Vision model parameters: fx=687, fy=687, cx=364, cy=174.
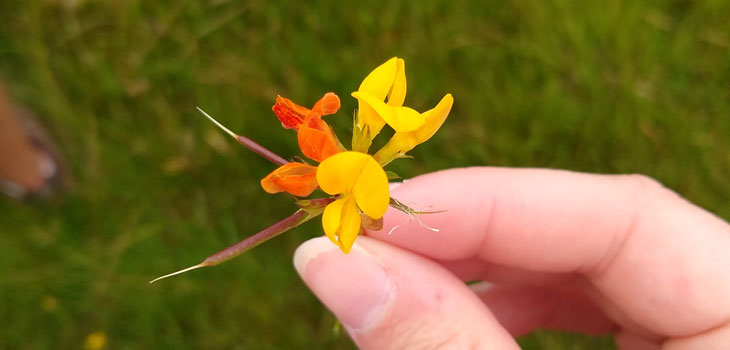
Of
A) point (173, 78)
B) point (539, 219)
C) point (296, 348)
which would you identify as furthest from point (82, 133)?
point (539, 219)

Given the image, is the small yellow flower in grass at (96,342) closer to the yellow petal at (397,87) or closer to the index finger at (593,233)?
the index finger at (593,233)

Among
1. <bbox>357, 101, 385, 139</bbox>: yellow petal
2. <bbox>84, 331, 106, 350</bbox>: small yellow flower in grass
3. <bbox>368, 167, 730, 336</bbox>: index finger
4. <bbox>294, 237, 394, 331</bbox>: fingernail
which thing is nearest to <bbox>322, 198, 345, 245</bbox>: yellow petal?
<bbox>357, 101, 385, 139</bbox>: yellow petal

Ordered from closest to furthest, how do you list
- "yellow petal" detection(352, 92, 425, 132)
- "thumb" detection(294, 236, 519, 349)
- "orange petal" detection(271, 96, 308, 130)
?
"yellow petal" detection(352, 92, 425, 132) → "orange petal" detection(271, 96, 308, 130) → "thumb" detection(294, 236, 519, 349)

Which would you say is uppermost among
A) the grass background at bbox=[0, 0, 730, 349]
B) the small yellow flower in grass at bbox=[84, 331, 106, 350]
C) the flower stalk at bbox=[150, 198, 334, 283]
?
the flower stalk at bbox=[150, 198, 334, 283]

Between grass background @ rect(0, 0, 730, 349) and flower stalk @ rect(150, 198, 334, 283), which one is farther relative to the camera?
grass background @ rect(0, 0, 730, 349)

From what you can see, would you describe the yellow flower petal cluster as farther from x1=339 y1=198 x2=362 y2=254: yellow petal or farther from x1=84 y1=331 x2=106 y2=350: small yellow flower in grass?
x1=84 y1=331 x2=106 y2=350: small yellow flower in grass

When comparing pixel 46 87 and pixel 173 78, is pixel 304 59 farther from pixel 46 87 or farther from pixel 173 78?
pixel 46 87

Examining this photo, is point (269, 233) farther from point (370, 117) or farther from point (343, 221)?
point (370, 117)
